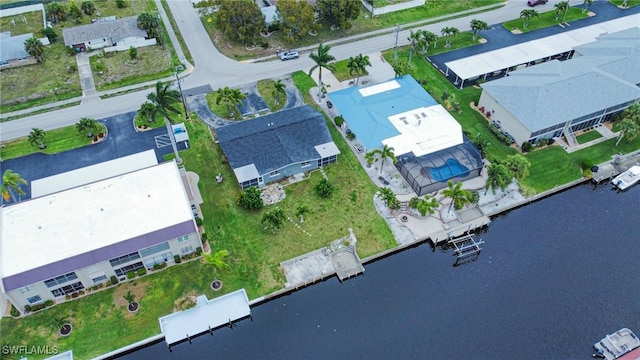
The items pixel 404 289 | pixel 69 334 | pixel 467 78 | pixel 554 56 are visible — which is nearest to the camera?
pixel 69 334

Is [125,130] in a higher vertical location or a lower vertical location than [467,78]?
higher

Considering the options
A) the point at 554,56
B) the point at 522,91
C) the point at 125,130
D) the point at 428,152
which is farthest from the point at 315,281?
the point at 554,56

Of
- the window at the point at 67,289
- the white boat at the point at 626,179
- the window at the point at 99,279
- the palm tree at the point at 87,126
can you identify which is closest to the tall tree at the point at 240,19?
the palm tree at the point at 87,126

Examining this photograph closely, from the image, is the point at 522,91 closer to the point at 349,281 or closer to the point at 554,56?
the point at 554,56

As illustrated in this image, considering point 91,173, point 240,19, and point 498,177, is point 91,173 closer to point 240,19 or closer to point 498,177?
point 240,19

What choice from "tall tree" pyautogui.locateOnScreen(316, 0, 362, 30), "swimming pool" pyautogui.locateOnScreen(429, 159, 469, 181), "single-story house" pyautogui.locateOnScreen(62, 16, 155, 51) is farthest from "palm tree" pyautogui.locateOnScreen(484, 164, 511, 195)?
"single-story house" pyautogui.locateOnScreen(62, 16, 155, 51)

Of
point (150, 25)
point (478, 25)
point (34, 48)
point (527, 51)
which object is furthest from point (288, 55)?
point (34, 48)

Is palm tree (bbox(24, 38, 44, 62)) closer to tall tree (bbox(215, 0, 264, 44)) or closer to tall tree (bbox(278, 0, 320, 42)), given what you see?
tall tree (bbox(215, 0, 264, 44))
